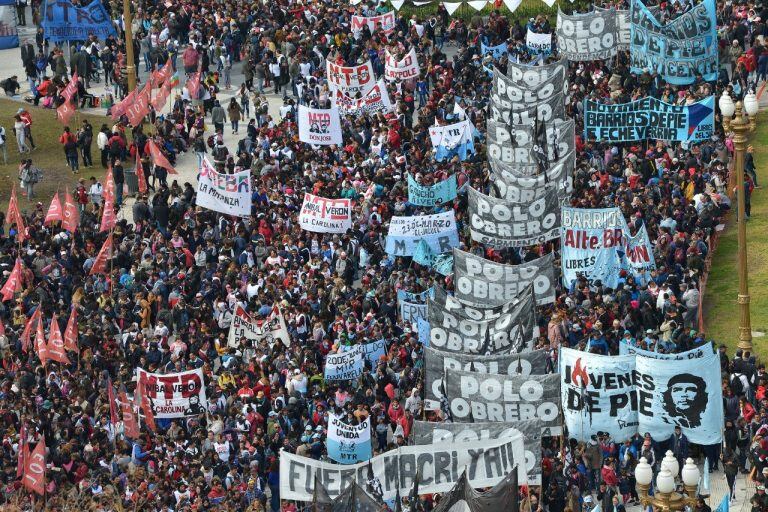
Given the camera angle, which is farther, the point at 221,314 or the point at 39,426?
the point at 221,314

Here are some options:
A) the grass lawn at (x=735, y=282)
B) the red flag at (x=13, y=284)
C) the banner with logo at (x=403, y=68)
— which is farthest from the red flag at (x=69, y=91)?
the grass lawn at (x=735, y=282)

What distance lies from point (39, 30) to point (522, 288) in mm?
31478

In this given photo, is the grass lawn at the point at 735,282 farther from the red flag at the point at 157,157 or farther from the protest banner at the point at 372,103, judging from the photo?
the red flag at the point at 157,157

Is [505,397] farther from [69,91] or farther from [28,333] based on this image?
[69,91]

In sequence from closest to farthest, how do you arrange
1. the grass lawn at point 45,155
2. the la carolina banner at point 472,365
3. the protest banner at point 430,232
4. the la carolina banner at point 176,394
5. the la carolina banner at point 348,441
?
the la carolina banner at point 472,365 → the la carolina banner at point 348,441 → the la carolina banner at point 176,394 → the protest banner at point 430,232 → the grass lawn at point 45,155

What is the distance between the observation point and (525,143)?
5028 centimetres

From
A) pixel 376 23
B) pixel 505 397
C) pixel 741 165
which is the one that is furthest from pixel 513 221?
pixel 376 23

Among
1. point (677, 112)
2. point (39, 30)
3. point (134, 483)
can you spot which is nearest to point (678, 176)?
point (677, 112)

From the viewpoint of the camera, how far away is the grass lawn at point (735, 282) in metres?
45.1

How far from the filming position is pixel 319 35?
209ft

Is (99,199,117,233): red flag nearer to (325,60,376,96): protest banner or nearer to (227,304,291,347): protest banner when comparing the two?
(227,304,291,347): protest banner

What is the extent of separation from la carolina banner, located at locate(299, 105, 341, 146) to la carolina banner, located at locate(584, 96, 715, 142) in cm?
684

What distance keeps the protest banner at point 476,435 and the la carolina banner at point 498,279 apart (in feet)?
24.6

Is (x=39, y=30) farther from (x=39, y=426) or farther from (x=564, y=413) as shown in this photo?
(x=564, y=413)
